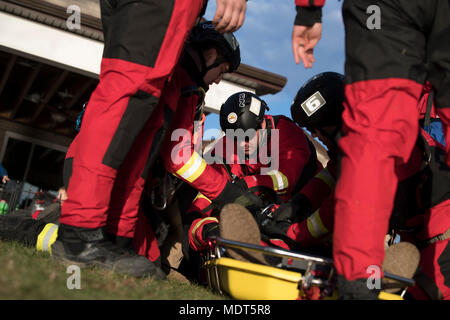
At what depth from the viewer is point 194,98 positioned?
2732mm

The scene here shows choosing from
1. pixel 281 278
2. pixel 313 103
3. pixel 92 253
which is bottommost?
pixel 92 253

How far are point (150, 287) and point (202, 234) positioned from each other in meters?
1.32

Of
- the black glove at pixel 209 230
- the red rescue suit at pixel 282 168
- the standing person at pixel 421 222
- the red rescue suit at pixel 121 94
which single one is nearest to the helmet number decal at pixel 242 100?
the red rescue suit at pixel 282 168

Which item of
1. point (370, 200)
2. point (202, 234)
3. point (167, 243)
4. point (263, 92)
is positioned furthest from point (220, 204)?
point (263, 92)

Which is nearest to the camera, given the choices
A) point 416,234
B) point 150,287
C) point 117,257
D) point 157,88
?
point 150,287

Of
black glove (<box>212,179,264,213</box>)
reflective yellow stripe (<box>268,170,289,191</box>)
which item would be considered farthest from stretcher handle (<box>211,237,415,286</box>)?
reflective yellow stripe (<box>268,170,289,191</box>)

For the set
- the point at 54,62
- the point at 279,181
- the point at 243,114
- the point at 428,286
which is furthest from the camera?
the point at 54,62

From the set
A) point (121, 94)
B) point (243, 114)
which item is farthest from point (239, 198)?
Answer: point (243, 114)

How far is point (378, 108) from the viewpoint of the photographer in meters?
1.53

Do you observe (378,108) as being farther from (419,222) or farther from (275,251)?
(419,222)

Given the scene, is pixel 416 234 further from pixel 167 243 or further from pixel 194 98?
pixel 167 243

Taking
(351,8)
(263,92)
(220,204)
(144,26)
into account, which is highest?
(263,92)

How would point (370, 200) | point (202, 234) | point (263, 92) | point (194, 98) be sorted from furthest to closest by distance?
point (263, 92), point (202, 234), point (194, 98), point (370, 200)

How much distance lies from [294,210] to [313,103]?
76 cm
